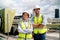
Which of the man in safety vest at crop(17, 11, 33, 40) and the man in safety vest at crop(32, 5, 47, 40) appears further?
the man in safety vest at crop(32, 5, 47, 40)

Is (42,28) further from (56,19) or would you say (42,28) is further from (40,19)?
(56,19)

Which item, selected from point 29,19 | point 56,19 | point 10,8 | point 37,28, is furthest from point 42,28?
point 10,8

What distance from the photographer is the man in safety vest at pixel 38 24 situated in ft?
10.6

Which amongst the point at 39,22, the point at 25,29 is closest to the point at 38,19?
the point at 39,22

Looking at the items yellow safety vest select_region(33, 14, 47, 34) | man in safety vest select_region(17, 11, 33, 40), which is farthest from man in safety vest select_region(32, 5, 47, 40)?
man in safety vest select_region(17, 11, 33, 40)

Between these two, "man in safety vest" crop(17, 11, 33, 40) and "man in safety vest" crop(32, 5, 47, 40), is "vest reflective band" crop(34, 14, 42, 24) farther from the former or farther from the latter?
"man in safety vest" crop(17, 11, 33, 40)

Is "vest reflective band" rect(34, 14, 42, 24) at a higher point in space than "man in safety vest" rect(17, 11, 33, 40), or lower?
higher

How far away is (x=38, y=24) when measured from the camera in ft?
10.6

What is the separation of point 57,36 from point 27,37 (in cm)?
390

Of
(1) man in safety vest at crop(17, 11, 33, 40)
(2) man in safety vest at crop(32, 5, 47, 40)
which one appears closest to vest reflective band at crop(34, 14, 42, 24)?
(2) man in safety vest at crop(32, 5, 47, 40)

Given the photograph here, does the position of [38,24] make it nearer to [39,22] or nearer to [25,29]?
[39,22]

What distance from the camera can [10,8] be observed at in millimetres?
6426

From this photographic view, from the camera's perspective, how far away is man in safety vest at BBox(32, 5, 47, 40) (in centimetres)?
322

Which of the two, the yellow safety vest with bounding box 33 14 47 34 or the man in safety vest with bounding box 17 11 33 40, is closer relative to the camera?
the man in safety vest with bounding box 17 11 33 40
